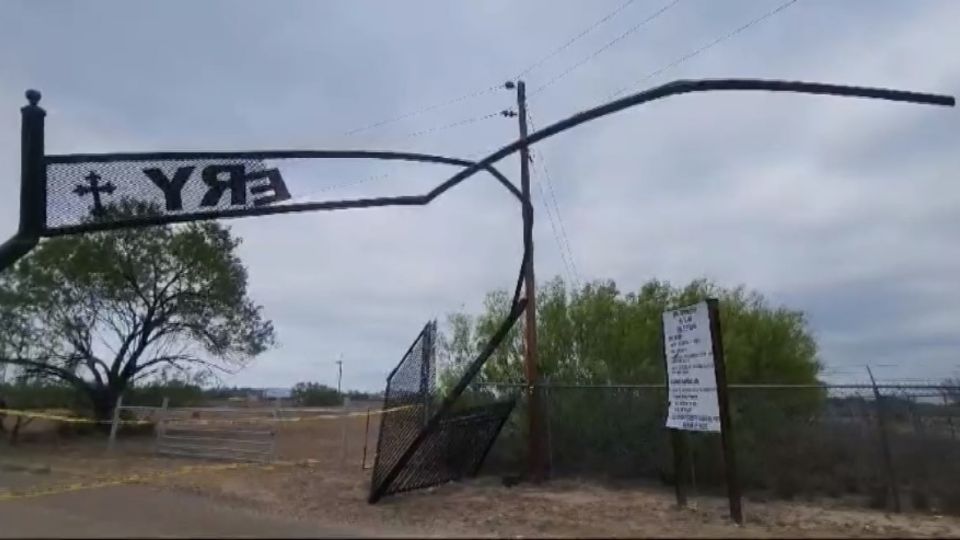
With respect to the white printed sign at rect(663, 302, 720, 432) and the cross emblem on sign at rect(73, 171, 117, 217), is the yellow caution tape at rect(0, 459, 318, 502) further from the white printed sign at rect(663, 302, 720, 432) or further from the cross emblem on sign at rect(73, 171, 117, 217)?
the white printed sign at rect(663, 302, 720, 432)

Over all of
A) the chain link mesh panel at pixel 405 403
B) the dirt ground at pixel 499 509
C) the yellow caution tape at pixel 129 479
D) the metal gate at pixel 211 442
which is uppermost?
the chain link mesh panel at pixel 405 403

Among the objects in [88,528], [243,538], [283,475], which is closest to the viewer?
[243,538]

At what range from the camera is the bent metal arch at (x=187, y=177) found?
29.9 feet

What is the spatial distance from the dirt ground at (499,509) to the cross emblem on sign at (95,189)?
4.61 m

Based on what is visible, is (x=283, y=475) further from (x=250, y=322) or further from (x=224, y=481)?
(x=250, y=322)

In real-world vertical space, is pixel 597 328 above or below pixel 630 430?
above

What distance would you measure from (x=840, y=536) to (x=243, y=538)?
22.5 feet

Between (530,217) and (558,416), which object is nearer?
(530,217)

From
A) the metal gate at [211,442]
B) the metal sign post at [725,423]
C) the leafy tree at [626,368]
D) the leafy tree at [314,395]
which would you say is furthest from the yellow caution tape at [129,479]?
the leafy tree at [314,395]

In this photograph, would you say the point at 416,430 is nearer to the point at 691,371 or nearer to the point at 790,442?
the point at 691,371

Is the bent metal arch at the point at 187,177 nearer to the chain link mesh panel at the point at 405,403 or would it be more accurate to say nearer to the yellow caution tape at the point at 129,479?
the chain link mesh panel at the point at 405,403

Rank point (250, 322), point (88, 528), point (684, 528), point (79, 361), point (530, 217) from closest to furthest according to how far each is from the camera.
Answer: point (88, 528) < point (684, 528) < point (530, 217) < point (79, 361) < point (250, 322)

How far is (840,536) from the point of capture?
403 inches

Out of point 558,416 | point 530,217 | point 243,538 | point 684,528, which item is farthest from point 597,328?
point 243,538
